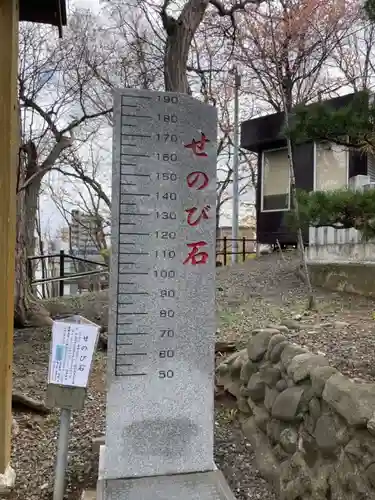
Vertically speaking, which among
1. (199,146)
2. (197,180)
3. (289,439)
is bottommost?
(289,439)

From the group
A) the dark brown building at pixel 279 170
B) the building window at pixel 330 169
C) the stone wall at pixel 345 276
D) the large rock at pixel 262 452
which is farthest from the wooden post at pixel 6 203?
the building window at pixel 330 169

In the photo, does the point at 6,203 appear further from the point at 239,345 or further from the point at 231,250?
the point at 231,250

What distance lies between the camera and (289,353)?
2.88 meters

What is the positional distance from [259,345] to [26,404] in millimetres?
1786

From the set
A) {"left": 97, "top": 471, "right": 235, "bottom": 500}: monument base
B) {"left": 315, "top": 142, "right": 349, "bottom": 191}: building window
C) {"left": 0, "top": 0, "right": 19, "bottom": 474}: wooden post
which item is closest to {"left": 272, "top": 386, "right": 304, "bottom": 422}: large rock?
{"left": 97, "top": 471, "right": 235, "bottom": 500}: monument base

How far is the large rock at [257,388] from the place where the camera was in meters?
3.02

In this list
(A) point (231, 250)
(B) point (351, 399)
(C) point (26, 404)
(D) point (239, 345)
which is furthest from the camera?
(A) point (231, 250)

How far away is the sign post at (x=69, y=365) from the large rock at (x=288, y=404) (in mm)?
1071

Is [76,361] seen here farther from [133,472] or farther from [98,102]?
[98,102]

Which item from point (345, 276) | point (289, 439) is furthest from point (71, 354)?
point (345, 276)

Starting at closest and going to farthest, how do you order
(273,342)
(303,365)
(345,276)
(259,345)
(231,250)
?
(303,365) → (273,342) → (259,345) → (345,276) → (231,250)

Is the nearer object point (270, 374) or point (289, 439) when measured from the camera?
point (289, 439)

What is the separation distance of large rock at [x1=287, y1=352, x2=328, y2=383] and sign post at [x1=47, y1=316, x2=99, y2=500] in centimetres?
112

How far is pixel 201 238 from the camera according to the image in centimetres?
240
